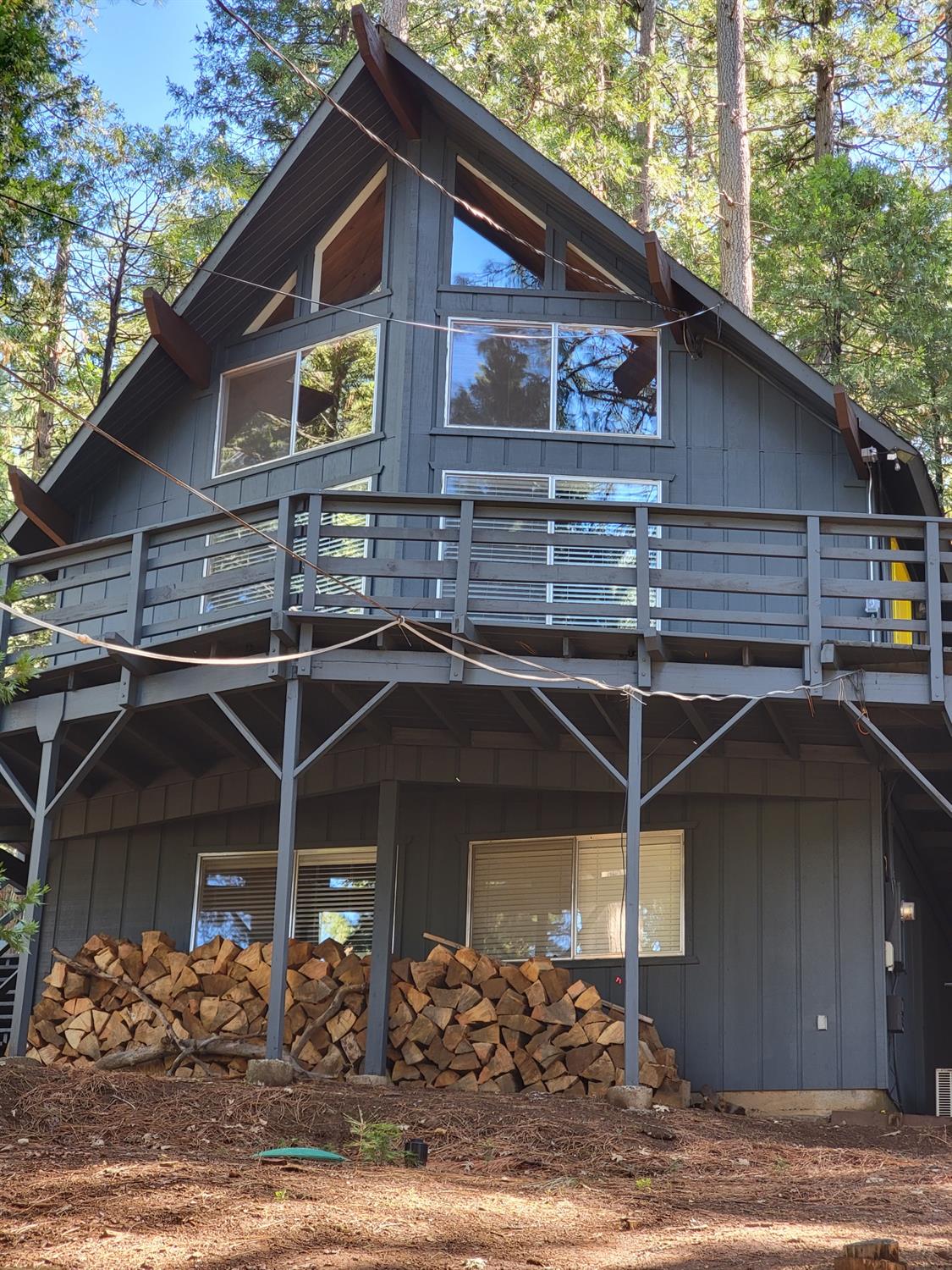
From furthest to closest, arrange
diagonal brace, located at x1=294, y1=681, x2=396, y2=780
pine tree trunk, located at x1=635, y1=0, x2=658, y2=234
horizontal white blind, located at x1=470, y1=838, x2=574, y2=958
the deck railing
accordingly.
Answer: pine tree trunk, located at x1=635, y1=0, x2=658, y2=234
horizontal white blind, located at x1=470, y1=838, x2=574, y2=958
the deck railing
diagonal brace, located at x1=294, y1=681, x2=396, y2=780

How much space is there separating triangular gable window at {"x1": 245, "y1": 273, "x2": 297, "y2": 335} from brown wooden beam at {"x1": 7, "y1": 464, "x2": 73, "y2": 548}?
9.34ft

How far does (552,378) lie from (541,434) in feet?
2.09

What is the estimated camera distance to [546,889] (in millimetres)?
13586

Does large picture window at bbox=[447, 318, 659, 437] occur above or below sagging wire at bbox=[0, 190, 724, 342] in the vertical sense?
below

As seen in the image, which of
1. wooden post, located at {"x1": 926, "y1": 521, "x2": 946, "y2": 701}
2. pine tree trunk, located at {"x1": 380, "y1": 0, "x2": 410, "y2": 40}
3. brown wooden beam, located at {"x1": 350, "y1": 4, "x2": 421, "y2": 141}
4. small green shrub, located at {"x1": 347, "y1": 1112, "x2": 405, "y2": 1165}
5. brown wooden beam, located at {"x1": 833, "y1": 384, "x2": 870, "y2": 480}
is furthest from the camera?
pine tree trunk, located at {"x1": 380, "y1": 0, "x2": 410, "y2": 40}

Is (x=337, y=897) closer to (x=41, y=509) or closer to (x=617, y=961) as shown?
(x=617, y=961)

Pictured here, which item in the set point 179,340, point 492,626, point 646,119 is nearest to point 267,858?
point 492,626

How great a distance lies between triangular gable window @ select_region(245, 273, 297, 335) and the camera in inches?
614

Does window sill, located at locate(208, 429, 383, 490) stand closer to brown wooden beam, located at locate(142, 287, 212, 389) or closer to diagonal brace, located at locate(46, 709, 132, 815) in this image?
brown wooden beam, located at locate(142, 287, 212, 389)

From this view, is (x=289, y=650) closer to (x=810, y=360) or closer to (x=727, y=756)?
(x=727, y=756)

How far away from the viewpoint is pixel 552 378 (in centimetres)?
1457

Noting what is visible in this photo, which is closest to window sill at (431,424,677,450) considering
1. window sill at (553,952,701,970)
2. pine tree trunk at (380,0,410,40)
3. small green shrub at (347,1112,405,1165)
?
window sill at (553,952,701,970)

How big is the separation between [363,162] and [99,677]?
5978 mm

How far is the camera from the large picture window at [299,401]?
1479 centimetres
